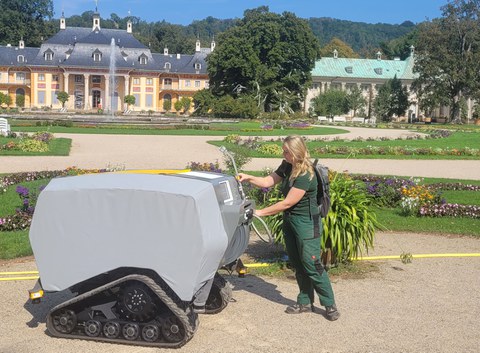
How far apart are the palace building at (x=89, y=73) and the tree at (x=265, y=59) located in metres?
18.8

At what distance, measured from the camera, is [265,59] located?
6284 cm

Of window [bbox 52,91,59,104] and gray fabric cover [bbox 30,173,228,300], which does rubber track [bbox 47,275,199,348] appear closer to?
gray fabric cover [bbox 30,173,228,300]

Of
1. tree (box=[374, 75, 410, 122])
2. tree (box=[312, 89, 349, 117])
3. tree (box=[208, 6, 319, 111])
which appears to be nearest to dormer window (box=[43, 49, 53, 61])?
tree (box=[208, 6, 319, 111])

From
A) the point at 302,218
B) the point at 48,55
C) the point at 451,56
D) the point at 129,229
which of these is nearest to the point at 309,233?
the point at 302,218

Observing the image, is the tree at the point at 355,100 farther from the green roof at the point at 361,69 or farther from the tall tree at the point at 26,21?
the tall tree at the point at 26,21

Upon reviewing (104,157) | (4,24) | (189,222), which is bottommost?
(104,157)

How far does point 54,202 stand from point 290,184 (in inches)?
76.5

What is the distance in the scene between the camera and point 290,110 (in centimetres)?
6250

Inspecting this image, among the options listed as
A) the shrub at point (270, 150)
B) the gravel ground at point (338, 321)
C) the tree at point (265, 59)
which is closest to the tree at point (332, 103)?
the tree at point (265, 59)

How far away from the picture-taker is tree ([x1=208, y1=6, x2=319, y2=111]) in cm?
6009

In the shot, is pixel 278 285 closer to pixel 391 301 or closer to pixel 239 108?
pixel 391 301

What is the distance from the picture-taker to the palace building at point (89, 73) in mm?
76875

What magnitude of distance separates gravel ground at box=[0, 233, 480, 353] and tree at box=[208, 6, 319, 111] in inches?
2127

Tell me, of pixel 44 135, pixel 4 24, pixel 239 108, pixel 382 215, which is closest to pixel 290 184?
pixel 382 215
